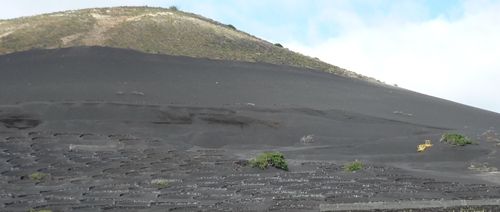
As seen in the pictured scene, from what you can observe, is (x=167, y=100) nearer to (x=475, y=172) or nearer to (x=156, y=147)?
(x=156, y=147)

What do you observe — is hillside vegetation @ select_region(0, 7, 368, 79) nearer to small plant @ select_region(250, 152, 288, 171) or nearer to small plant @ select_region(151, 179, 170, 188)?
small plant @ select_region(250, 152, 288, 171)

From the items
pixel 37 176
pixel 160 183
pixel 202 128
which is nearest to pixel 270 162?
pixel 160 183

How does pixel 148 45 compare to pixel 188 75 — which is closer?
pixel 188 75

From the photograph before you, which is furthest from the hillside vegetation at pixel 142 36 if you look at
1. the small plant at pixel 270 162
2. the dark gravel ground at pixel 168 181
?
the small plant at pixel 270 162

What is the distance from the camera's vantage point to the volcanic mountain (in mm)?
18406

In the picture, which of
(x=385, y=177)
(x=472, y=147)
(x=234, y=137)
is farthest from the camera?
(x=234, y=137)

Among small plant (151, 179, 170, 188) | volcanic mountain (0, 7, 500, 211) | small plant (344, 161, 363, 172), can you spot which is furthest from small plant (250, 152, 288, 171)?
small plant (151, 179, 170, 188)

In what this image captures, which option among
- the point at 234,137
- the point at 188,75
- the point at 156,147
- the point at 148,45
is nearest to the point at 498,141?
the point at 234,137

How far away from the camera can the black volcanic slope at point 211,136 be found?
18.6 meters

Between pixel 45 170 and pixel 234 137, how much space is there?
935 centimetres

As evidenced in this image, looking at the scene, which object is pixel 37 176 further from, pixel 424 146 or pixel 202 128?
pixel 424 146

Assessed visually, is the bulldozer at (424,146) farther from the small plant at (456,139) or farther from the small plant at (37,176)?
the small plant at (37,176)

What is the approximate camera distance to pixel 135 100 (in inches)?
1342

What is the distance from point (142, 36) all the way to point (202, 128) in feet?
59.8
